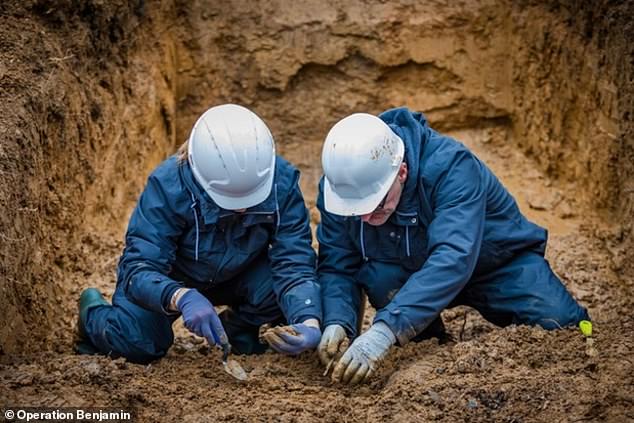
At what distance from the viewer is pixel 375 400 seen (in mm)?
4773

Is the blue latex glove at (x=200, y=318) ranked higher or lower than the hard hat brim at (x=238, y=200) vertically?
lower

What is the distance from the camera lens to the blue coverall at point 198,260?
5273 mm

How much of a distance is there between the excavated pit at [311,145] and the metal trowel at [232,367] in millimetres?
81

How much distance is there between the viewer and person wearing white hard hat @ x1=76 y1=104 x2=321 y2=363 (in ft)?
16.8

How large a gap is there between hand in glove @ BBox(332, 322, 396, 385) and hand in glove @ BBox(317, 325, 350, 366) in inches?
8.1

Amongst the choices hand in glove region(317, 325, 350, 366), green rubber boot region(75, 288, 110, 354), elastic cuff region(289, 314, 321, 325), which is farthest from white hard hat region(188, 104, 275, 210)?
green rubber boot region(75, 288, 110, 354)

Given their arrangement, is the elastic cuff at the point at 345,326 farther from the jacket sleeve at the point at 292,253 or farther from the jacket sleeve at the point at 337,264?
the jacket sleeve at the point at 292,253

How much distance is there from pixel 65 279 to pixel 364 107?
298 centimetres

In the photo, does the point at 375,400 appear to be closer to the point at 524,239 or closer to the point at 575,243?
the point at 524,239

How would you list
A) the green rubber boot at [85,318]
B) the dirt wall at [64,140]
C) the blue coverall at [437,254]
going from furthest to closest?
the green rubber boot at [85,318] < the dirt wall at [64,140] < the blue coverall at [437,254]

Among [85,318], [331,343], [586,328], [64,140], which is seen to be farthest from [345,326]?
[64,140]

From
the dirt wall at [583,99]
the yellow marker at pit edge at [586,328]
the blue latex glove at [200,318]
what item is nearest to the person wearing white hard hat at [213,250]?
the blue latex glove at [200,318]

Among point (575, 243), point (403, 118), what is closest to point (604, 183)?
point (575, 243)

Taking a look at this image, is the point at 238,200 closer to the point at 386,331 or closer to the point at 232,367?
the point at 232,367
